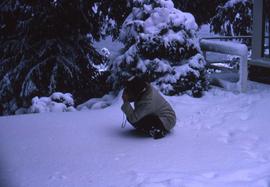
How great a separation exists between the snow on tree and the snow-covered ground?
839 cm

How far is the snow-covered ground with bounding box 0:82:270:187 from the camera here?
4.94 meters

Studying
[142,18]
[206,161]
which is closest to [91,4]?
[142,18]

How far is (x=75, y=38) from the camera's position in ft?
36.6

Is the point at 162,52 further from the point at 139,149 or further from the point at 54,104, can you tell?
the point at 139,149

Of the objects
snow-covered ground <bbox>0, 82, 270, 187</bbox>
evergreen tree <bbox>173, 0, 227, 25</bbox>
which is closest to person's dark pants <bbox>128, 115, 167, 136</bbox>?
snow-covered ground <bbox>0, 82, 270, 187</bbox>

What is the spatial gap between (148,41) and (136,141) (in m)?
3.61

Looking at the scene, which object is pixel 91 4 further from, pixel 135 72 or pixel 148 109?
pixel 148 109

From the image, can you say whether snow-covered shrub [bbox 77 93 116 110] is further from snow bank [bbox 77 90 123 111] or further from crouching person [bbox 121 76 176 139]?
crouching person [bbox 121 76 176 139]

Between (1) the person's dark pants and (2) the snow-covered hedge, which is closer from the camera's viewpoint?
(1) the person's dark pants

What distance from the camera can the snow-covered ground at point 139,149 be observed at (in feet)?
16.2

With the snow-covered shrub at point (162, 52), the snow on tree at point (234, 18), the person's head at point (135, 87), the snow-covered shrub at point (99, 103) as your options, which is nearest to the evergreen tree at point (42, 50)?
the snow-covered shrub at point (99, 103)

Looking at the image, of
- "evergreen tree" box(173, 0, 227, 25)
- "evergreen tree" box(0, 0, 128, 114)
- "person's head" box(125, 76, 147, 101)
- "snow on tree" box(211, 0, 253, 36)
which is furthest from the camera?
"snow on tree" box(211, 0, 253, 36)

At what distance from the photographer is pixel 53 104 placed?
366 inches

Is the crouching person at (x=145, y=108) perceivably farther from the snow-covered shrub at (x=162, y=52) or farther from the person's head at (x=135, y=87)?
the snow-covered shrub at (x=162, y=52)
